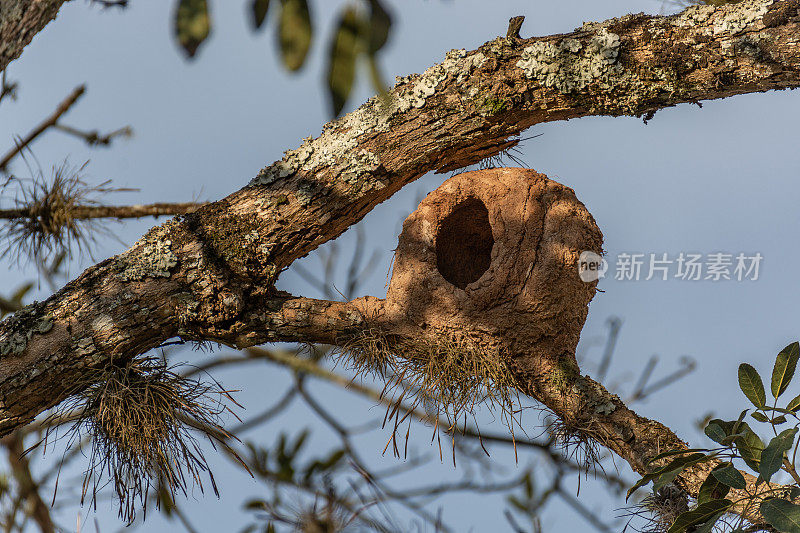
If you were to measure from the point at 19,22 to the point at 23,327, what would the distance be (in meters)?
1.36

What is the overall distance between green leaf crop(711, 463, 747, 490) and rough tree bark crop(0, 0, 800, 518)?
2.19 ft

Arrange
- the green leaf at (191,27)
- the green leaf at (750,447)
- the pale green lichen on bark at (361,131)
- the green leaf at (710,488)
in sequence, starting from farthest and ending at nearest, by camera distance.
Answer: the pale green lichen on bark at (361,131), the green leaf at (710,488), the green leaf at (750,447), the green leaf at (191,27)

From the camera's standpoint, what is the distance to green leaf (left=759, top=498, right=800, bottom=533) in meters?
2.25

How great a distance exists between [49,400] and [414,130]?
196 cm

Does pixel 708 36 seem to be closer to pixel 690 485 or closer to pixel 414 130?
pixel 414 130

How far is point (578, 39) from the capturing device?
318 cm

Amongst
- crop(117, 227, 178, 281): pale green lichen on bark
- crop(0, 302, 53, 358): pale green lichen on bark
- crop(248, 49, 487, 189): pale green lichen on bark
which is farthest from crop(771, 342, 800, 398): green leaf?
crop(0, 302, 53, 358): pale green lichen on bark

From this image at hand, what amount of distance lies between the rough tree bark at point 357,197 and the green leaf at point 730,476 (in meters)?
0.67

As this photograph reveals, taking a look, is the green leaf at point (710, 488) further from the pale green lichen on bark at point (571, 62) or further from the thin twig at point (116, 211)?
the thin twig at point (116, 211)

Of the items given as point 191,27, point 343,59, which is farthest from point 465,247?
point 343,59

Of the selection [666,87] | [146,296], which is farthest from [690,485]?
[146,296]

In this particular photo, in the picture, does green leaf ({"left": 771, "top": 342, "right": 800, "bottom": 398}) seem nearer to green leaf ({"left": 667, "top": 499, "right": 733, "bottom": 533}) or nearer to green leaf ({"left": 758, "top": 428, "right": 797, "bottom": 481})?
green leaf ({"left": 758, "top": 428, "right": 797, "bottom": 481})

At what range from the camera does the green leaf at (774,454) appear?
2357mm

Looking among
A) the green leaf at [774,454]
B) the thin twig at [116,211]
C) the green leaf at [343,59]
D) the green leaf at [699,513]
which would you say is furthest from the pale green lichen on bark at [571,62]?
the thin twig at [116,211]
